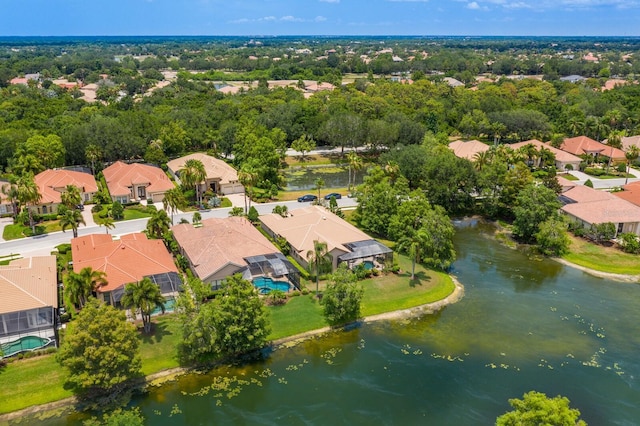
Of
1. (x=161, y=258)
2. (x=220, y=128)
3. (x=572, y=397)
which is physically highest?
(x=220, y=128)

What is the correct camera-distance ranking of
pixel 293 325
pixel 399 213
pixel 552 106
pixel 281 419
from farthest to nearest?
1. pixel 552 106
2. pixel 399 213
3. pixel 293 325
4. pixel 281 419

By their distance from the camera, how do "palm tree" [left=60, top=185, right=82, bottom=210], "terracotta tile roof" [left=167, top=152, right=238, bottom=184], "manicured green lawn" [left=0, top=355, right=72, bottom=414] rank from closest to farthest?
1. "manicured green lawn" [left=0, top=355, right=72, bottom=414]
2. "palm tree" [left=60, top=185, right=82, bottom=210]
3. "terracotta tile roof" [left=167, top=152, right=238, bottom=184]

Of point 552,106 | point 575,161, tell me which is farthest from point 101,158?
point 552,106

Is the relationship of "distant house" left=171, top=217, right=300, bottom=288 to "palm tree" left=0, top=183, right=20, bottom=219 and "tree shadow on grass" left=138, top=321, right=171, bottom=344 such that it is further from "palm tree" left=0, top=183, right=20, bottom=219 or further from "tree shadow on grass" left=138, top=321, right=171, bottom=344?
"palm tree" left=0, top=183, right=20, bottom=219

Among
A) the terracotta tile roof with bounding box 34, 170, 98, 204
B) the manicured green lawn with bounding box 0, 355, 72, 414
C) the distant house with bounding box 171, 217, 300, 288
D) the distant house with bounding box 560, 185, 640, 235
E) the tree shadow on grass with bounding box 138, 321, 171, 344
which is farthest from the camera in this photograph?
the terracotta tile roof with bounding box 34, 170, 98, 204

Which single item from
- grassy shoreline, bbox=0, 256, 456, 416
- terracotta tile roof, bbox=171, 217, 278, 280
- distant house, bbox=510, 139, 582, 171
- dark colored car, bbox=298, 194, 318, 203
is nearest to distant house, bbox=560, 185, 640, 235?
grassy shoreline, bbox=0, 256, 456, 416

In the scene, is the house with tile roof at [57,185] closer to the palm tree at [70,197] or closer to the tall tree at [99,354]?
the palm tree at [70,197]

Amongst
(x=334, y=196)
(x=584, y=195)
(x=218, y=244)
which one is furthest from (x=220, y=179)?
(x=584, y=195)

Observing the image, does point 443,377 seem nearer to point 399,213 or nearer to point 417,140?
point 399,213
